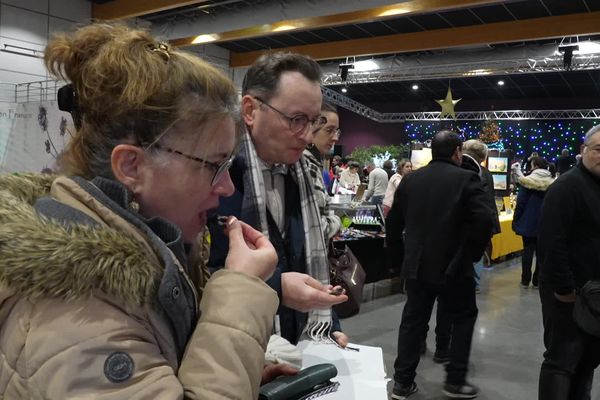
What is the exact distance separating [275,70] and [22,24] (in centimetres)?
899

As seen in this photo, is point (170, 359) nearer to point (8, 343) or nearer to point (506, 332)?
point (8, 343)

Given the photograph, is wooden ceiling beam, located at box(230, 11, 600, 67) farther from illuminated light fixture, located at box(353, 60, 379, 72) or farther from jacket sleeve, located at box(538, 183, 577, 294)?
jacket sleeve, located at box(538, 183, 577, 294)

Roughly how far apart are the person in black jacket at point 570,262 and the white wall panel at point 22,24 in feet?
29.6

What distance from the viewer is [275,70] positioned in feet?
5.13

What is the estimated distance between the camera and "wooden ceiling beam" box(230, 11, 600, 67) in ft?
27.7

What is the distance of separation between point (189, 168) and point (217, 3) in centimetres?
897

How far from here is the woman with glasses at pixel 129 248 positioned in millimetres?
628

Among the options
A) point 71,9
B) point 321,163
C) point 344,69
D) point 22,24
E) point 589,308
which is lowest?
point 589,308

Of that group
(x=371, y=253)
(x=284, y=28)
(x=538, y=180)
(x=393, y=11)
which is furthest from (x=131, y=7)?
(x=538, y=180)

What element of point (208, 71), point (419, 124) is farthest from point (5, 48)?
point (419, 124)

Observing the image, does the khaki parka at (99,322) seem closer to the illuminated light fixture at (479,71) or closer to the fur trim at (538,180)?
the fur trim at (538,180)

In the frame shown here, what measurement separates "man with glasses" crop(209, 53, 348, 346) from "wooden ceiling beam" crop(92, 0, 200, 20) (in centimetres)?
672

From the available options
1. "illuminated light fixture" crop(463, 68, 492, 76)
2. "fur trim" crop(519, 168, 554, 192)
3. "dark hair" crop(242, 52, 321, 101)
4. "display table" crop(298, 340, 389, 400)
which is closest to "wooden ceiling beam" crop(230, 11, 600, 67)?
"illuminated light fixture" crop(463, 68, 492, 76)

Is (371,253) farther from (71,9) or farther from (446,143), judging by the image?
(71,9)
